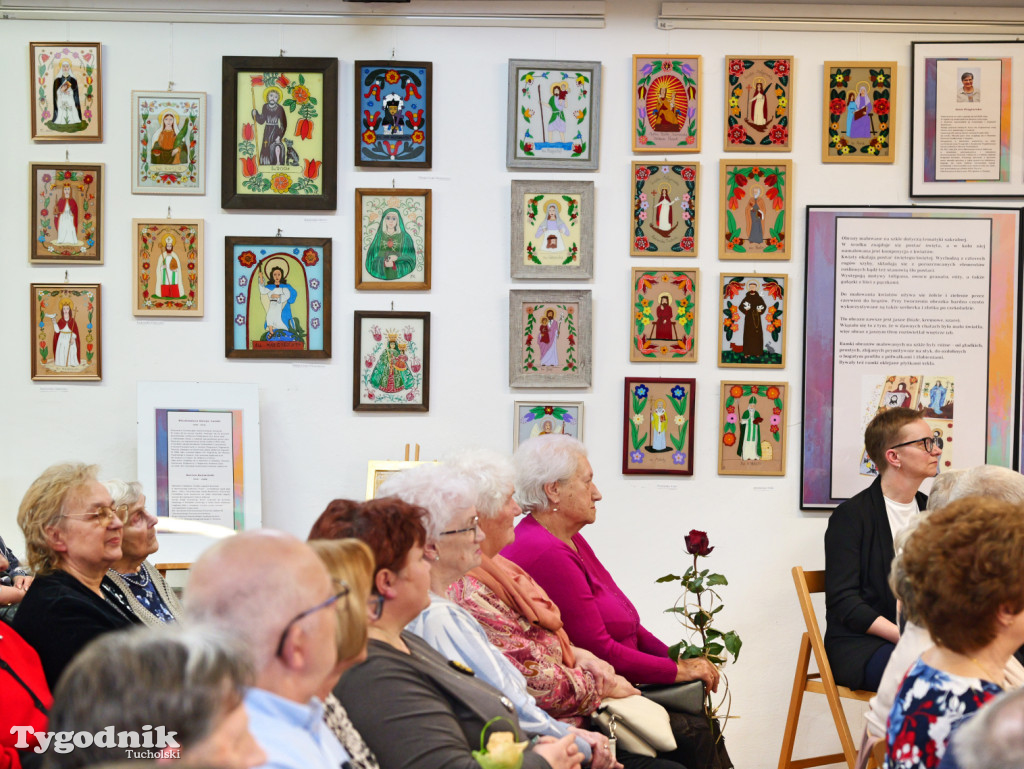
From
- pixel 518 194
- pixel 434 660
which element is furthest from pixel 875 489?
pixel 434 660

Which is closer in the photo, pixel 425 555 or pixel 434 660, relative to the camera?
pixel 434 660

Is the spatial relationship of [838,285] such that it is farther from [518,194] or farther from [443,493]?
[443,493]

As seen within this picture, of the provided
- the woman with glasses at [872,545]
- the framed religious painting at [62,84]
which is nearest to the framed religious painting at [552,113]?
the woman with glasses at [872,545]

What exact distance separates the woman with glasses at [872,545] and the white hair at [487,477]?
63.1 inches

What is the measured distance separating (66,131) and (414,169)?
5.25 feet

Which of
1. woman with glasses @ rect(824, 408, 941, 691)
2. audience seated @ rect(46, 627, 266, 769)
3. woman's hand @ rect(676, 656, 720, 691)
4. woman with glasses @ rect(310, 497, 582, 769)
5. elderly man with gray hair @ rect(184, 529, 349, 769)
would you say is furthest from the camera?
woman with glasses @ rect(824, 408, 941, 691)

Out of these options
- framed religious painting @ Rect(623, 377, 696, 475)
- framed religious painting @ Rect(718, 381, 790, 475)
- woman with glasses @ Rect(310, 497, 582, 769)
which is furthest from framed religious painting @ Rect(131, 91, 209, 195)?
woman with glasses @ Rect(310, 497, 582, 769)

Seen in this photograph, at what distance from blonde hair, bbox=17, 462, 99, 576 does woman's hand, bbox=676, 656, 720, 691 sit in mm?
2097

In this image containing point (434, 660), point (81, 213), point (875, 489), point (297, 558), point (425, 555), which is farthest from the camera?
point (81, 213)

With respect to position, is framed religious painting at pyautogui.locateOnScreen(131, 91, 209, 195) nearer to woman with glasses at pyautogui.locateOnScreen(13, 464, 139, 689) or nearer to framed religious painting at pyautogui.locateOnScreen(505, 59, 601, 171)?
framed religious painting at pyautogui.locateOnScreen(505, 59, 601, 171)

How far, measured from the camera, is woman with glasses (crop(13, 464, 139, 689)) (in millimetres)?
2633

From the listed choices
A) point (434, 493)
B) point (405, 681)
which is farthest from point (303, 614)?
point (434, 493)

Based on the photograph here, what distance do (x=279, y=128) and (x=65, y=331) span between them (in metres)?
1.34

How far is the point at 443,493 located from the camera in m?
2.54
